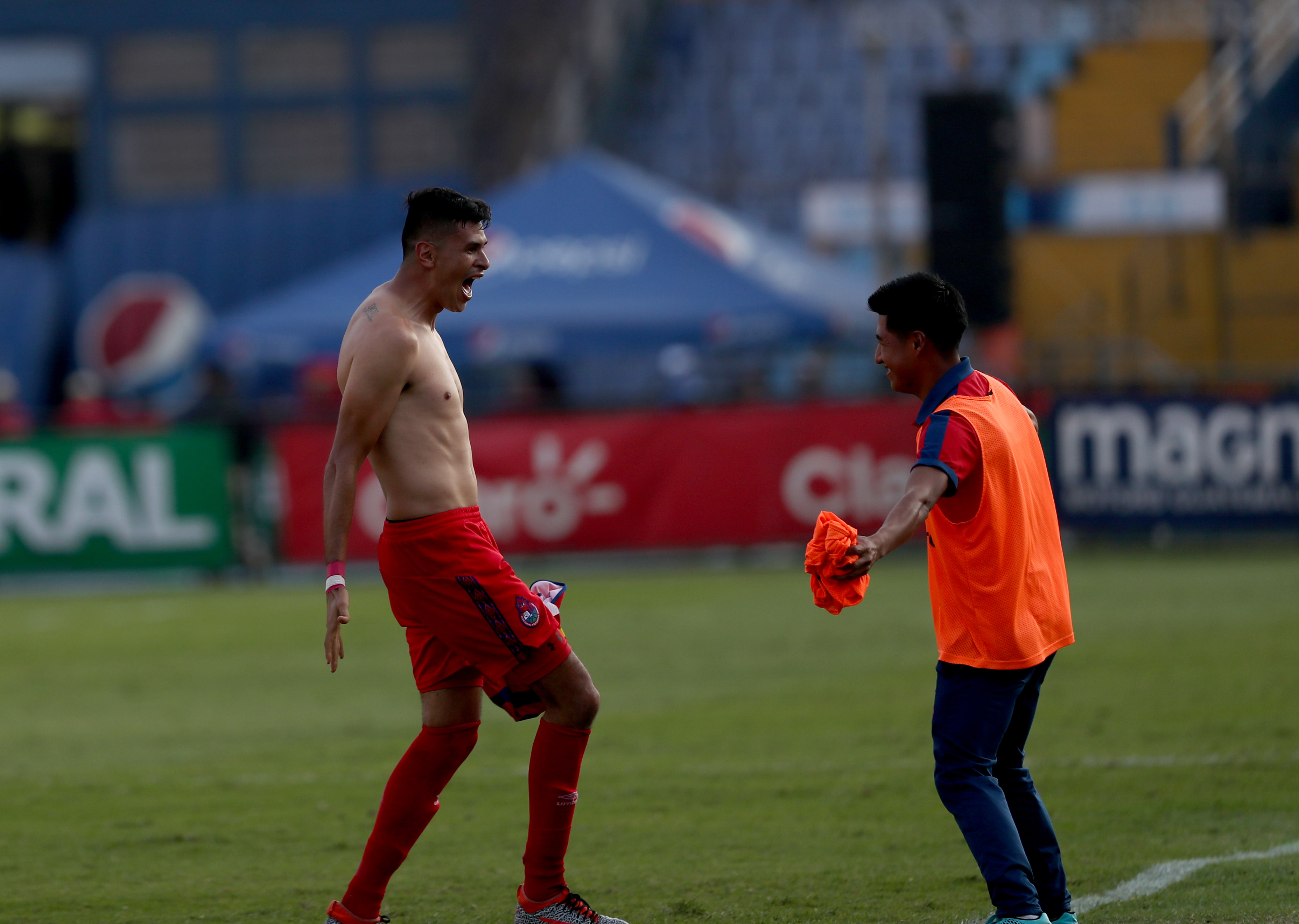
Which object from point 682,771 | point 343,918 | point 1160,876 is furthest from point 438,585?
point 682,771

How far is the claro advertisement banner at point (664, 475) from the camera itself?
17469 millimetres

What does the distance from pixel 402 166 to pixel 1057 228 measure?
39.3 feet

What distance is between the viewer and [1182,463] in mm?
17234

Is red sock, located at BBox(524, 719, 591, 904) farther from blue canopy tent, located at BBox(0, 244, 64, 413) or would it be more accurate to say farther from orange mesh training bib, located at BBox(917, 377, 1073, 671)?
blue canopy tent, located at BBox(0, 244, 64, 413)

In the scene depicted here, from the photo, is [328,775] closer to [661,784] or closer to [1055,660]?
[661,784]

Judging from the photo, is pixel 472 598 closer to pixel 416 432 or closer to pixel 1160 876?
pixel 416 432

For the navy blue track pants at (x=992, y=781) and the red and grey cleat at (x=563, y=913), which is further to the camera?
the red and grey cleat at (x=563, y=913)

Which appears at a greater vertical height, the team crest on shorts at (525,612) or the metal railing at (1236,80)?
the metal railing at (1236,80)

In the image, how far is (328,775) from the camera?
8016mm

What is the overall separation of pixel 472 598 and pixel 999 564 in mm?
1506

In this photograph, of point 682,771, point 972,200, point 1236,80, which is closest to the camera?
point 682,771

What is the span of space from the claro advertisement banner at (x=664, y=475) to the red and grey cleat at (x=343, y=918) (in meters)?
12.3

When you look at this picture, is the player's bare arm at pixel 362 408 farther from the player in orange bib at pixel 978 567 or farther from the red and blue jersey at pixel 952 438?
the red and blue jersey at pixel 952 438

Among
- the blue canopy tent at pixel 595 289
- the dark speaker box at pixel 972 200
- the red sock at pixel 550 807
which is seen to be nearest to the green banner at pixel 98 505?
the blue canopy tent at pixel 595 289
